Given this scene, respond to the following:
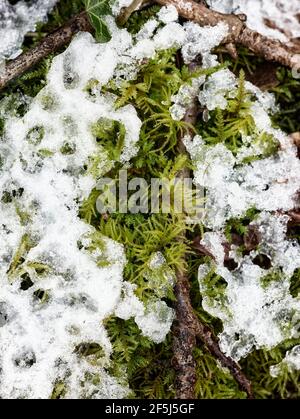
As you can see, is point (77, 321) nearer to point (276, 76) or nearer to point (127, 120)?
point (127, 120)

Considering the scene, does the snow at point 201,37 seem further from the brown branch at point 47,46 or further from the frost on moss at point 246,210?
the brown branch at point 47,46

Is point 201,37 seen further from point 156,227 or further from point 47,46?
point 156,227

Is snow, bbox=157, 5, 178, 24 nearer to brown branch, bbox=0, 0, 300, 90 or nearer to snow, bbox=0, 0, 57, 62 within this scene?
brown branch, bbox=0, 0, 300, 90

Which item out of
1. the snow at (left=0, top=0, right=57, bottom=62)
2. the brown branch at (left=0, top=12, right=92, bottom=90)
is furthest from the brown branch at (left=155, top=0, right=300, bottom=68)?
the snow at (left=0, top=0, right=57, bottom=62)

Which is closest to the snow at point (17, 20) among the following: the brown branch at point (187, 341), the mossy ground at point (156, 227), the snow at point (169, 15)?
the mossy ground at point (156, 227)

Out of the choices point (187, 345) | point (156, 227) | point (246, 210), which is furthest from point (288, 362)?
point (156, 227)

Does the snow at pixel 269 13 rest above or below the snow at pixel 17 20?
above
